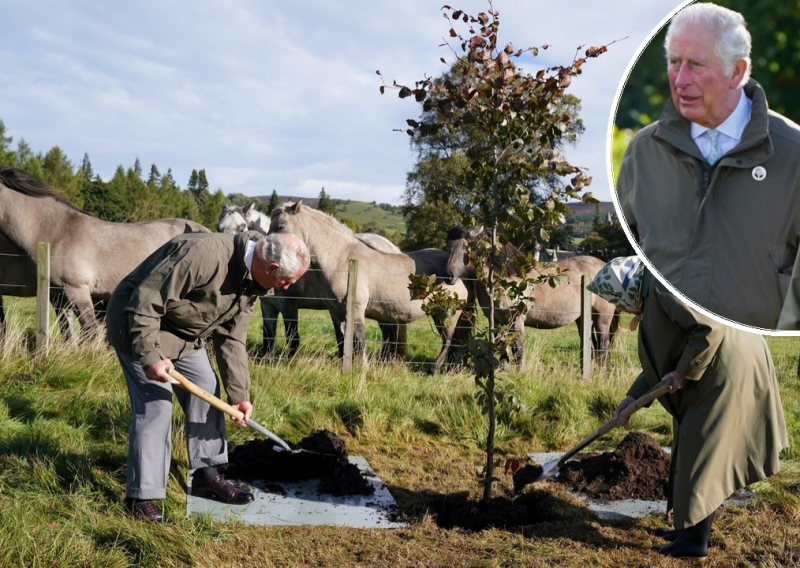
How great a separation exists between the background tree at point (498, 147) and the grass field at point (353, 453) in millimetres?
755

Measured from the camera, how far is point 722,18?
Answer: 762mm

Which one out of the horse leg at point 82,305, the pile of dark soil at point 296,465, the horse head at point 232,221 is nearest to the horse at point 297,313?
the horse head at point 232,221

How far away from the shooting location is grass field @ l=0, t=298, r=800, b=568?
3.94 metres

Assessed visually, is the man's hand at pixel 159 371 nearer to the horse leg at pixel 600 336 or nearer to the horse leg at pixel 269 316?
the horse leg at pixel 269 316

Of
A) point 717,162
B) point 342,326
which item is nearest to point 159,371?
point 717,162

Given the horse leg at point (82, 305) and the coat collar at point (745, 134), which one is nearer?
the coat collar at point (745, 134)

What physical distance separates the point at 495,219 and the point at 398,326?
5.79 meters

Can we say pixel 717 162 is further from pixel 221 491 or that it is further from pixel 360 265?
pixel 360 265

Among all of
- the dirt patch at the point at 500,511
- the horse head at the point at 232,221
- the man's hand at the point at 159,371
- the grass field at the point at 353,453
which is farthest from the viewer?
the horse head at the point at 232,221

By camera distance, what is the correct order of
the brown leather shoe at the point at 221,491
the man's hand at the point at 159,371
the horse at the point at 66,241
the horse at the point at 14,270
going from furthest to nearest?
the horse at the point at 14,270 < the horse at the point at 66,241 < the brown leather shoe at the point at 221,491 < the man's hand at the point at 159,371

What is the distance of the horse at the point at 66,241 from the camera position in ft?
30.7

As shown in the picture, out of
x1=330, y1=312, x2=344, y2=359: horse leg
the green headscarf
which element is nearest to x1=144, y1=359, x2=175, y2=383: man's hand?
the green headscarf

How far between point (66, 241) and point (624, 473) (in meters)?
7.45

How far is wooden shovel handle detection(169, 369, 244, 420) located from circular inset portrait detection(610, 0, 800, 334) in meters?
3.85
